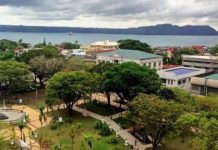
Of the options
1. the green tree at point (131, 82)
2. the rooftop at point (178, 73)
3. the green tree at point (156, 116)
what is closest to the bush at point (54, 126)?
the green tree at point (131, 82)

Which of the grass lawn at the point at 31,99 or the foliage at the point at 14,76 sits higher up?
the foliage at the point at 14,76

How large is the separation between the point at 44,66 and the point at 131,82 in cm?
2751

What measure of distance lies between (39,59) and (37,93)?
315 inches

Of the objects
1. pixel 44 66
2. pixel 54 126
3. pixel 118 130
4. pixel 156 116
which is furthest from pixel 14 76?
pixel 156 116

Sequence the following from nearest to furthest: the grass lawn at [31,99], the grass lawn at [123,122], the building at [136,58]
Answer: the grass lawn at [123,122] → the grass lawn at [31,99] → the building at [136,58]

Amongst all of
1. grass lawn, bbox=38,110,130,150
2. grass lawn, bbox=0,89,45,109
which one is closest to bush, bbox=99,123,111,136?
grass lawn, bbox=38,110,130,150

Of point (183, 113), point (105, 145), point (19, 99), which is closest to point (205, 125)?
point (183, 113)

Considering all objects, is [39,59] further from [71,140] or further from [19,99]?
[71,140]

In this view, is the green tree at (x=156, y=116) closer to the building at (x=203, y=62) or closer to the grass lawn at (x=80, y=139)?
the grass lawn at (x=80, y=139)

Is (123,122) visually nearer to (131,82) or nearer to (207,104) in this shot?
(131,82)

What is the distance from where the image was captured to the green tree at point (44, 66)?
76375mm

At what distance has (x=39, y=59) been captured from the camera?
77875 mm

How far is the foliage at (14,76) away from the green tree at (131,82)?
20.4 m

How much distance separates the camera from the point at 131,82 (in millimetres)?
56500
